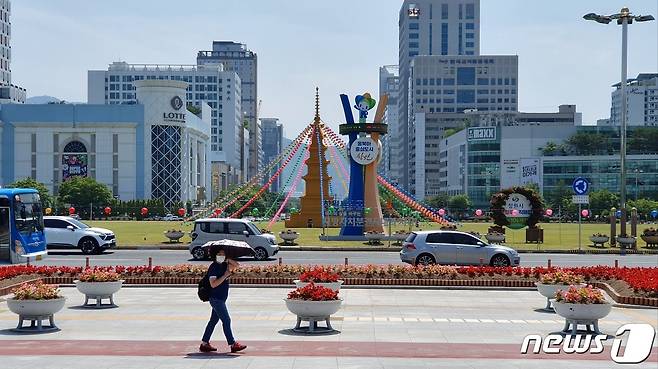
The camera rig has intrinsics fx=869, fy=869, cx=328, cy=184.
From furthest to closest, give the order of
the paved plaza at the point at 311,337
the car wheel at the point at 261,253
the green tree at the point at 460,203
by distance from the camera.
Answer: the green tree at the point at 460,203, the car wheel at the point at 261,253, the paved plaza at the point at 311,337

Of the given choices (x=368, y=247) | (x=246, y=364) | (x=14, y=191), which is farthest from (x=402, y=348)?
(x=368, y=247)

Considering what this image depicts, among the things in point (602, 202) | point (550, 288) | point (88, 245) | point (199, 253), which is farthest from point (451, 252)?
point (602, 202)

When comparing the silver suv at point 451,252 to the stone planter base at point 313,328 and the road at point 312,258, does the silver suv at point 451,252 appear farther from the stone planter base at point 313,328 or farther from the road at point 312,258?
the stone planter base at point 313,328

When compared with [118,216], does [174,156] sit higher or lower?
higher

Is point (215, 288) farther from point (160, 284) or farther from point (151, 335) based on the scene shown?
point (160, 284)

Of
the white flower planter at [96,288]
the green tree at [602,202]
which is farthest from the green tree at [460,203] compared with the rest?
the white flower planter at [96,288]

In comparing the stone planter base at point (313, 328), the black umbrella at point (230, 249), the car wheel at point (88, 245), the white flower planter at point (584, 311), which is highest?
the black umbrella at point (230, 249)

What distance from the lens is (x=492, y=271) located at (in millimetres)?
26531

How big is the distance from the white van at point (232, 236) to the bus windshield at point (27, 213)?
651 centimetres

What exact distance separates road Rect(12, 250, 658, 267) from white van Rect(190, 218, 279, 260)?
1.91ft

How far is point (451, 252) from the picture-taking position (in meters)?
31.8

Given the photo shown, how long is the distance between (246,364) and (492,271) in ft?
47.6

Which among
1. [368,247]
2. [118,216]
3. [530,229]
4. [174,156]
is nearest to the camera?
[368,247]

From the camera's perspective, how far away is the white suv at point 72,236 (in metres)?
41.2
